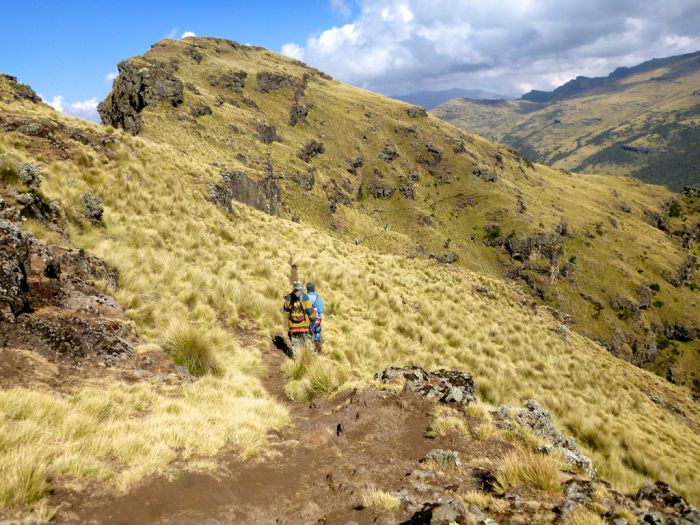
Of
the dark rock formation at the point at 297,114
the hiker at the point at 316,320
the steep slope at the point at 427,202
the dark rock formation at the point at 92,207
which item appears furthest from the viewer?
the dark rock formation at the point at 297,114

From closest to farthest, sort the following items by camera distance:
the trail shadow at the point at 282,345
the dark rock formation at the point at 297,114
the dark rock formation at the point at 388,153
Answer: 1. the trail shadow at the point at 282,345
2. the dark rock formation at the point at 297,114
3. the dark rock formation at the point at 388,153

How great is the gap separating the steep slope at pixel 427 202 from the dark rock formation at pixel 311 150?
0.50m

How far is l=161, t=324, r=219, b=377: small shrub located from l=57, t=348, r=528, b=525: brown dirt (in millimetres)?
2410

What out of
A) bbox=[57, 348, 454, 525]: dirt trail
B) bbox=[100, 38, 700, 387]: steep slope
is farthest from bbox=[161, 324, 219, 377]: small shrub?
bbox=[100, 38, 700, 387]: steep slope

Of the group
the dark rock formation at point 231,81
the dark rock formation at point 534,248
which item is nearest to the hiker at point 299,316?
the dark rock formation at point 534,248

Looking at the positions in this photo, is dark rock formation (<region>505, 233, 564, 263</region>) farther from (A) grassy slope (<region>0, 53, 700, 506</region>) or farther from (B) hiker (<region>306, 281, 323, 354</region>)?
(B) hiker (<region>306, 281, 323, 354</region>)

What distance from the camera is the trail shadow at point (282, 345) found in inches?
545

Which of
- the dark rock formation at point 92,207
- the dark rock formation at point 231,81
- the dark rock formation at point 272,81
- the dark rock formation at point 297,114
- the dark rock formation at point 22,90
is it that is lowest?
the dark rock formation at point 92,207

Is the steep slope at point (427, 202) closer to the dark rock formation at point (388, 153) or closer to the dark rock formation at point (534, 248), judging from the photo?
the dark rock formation at point (534, 248)

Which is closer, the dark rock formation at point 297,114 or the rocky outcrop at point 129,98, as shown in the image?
the rocky outcrop at point 129,98

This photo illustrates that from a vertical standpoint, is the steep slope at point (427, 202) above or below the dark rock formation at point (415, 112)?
below

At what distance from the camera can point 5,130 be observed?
17.5m

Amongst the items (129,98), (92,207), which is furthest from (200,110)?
(92,207)

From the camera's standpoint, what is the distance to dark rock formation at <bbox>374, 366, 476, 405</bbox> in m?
9.61
